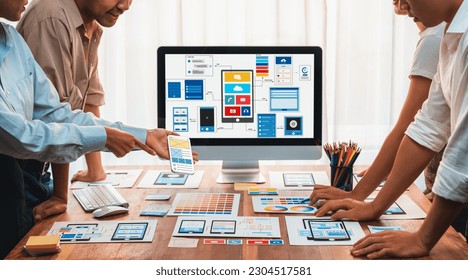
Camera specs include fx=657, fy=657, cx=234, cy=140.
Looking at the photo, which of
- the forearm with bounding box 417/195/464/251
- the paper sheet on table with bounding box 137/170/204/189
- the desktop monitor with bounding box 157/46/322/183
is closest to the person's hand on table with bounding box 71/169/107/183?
the paper sheet on table with bounding box 137/170/204/189

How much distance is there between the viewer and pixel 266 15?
13.5 ft

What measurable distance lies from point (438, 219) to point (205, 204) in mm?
779

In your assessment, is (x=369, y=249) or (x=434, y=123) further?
(x=434, y=123)

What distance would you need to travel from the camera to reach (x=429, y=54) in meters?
2.03

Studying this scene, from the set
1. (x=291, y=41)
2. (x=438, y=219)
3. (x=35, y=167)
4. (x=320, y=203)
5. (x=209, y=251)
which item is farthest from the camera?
(x=291, y=41)

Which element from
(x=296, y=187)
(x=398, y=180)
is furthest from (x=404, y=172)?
(x=296, y=187)

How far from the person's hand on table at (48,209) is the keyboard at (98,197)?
0.07 m

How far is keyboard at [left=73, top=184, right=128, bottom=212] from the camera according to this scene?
2.04 meters

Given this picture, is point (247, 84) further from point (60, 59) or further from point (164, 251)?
point (164, 251)

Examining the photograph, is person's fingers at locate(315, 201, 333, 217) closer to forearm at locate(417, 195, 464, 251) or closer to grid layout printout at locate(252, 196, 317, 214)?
grid layout printout at locate(252, 196, 317, 214)

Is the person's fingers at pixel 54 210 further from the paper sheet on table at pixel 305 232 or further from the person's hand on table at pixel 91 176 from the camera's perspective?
the paper sheet on table at pixel 305 232

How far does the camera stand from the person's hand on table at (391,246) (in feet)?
5.19

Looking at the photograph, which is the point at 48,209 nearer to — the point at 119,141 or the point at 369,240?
the point at 119,141

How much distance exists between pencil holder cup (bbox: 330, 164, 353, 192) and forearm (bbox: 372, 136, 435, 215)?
0.26m
